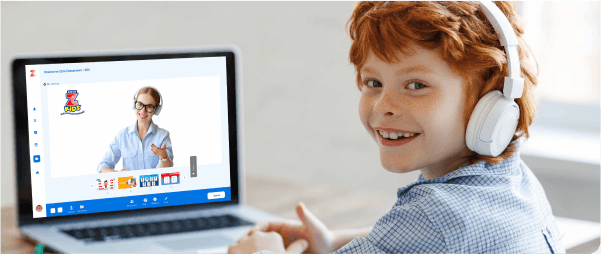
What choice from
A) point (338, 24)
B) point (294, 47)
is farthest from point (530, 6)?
point (294, 47)

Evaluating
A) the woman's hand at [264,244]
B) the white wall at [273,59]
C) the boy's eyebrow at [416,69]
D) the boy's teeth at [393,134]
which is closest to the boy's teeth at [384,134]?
the boy's teeth at [393,134]

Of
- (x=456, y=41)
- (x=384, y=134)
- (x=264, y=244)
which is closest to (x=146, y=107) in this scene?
(x=264, y=244)

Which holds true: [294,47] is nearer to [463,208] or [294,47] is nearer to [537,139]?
[537,139]

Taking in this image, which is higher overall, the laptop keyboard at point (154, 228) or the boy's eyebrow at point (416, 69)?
the boy's eyebrow at point (416, 69)

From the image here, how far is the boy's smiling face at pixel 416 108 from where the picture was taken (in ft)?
2.51

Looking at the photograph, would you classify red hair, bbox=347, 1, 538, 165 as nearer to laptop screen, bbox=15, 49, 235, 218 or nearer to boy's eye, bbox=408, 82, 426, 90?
boy's eye, bbox=408, 82, 426, 90

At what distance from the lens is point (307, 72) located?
2.20m

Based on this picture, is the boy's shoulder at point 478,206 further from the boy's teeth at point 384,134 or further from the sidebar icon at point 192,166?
the sidebar icon at point 192,166

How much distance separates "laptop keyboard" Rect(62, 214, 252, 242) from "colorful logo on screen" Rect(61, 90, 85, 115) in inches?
7.9

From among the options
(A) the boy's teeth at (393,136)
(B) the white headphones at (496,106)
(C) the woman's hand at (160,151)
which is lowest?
(C) the woman's hand at (160,151)

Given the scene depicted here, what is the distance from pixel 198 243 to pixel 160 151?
6.8 inches

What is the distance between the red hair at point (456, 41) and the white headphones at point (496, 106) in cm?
2

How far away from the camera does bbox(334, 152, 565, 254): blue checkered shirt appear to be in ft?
2.33

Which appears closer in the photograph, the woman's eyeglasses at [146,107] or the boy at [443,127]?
the boy at [443,127]
